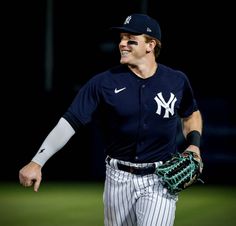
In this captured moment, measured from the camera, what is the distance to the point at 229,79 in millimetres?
21906

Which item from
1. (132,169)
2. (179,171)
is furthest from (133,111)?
(179,171)

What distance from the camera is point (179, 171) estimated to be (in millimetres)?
6039

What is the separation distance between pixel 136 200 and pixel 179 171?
1.34 feet

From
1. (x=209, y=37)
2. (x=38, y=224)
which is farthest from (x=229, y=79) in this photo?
(x=38, y=224)

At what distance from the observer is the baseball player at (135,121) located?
19.9 ft

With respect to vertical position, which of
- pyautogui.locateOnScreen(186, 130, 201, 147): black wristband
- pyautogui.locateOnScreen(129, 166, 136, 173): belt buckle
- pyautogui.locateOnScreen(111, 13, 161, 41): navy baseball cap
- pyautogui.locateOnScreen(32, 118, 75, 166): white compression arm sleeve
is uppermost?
pyautogui.locateOnScreen(111, 13, 161, 41): navy baseball cap

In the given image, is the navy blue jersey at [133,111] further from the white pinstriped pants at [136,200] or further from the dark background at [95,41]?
the dark background at [95,41]

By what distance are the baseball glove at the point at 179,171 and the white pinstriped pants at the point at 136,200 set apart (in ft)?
0.31

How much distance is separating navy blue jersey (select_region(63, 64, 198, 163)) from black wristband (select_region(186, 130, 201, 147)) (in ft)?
0.67

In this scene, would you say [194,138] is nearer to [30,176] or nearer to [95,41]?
[30,176]

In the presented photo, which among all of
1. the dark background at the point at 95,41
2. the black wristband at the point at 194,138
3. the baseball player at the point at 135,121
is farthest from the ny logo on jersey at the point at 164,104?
the dark background at the point at 95,41

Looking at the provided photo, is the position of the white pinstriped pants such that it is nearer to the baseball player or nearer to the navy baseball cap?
the baseball player

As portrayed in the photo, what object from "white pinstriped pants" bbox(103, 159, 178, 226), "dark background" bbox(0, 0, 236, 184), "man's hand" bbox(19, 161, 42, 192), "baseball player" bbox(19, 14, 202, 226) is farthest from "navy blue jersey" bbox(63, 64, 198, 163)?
"dark background" bbox(0, 0, 236, 184)

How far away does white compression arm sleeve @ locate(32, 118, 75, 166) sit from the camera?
5801 millimetres
